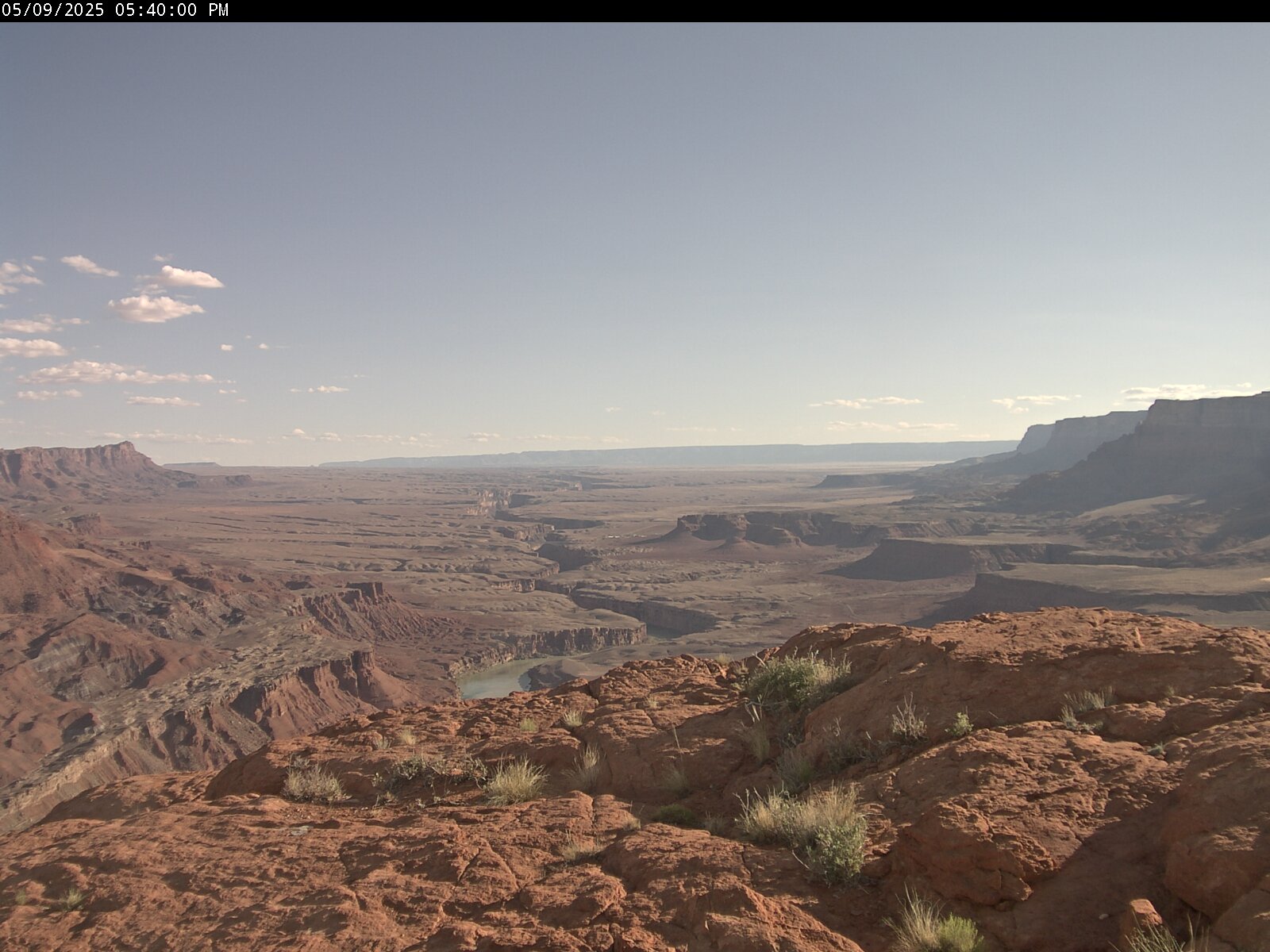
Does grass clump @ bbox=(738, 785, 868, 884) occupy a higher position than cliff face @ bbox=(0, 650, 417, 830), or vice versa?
grass clump @ bbox=(738, 785, 868, 884)

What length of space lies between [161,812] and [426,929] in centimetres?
418

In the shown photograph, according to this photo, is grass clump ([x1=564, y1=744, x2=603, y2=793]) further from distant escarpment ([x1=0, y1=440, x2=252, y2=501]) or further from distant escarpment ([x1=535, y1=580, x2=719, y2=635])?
distant escarpment ([x1=0, y1=440, x2=252, y2=501])

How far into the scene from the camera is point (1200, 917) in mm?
3975

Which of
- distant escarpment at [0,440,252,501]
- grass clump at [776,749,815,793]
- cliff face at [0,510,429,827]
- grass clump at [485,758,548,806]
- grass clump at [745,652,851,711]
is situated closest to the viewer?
grass clump at [776,749,815,793]

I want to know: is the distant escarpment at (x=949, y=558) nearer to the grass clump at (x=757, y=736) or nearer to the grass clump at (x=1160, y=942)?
the grass clump at (x=757, y=736)

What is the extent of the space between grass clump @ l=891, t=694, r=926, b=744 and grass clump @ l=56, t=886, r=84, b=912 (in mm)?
6457

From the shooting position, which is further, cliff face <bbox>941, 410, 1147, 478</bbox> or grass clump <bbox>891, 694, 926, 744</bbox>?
cliff face <bbox>941, 410, 1147, 478</bbox>

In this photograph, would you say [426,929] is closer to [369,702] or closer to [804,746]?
[804,746]

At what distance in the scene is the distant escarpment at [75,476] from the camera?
150875 mm

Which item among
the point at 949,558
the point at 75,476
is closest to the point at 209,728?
the point at 949,558

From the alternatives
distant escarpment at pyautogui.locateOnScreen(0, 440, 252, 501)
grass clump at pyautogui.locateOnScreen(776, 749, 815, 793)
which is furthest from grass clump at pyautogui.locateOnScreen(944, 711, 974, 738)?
distant escarpment at pyautogui.locateOnScreen(0, 440, 252, 501)

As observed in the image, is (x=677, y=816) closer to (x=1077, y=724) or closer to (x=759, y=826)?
(x=759, y=826)

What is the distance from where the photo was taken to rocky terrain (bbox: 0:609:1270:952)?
4.38 metres
